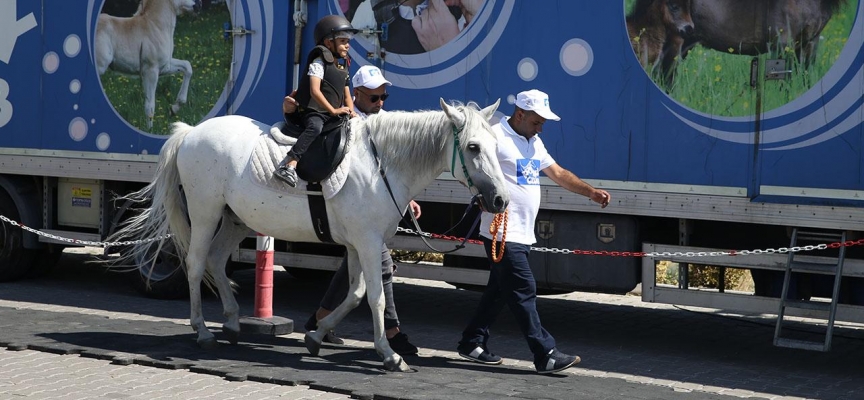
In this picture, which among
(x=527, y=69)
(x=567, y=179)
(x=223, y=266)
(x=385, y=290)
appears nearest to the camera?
(x=567, y=179)

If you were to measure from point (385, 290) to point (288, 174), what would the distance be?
1.16 m

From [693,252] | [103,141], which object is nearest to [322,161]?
[693,252]

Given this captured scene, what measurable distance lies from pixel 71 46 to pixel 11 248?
2.19 meters

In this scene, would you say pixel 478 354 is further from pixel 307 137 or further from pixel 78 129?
pixel 78 129

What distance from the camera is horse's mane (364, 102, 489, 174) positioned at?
7887mm

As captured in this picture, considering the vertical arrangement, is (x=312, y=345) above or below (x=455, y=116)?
below

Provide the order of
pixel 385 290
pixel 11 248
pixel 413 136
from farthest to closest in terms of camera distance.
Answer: pixel 11 248, pixel 385 290, pixel 413 136

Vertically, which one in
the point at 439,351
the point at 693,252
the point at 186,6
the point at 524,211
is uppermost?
the point at 186,6

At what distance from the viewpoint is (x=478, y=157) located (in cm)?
759

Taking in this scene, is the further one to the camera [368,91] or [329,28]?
[368,91]

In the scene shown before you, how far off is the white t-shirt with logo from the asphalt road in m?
0.95

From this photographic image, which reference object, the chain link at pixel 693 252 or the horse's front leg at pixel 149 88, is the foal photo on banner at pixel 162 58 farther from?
the chain link at pixel 693 252

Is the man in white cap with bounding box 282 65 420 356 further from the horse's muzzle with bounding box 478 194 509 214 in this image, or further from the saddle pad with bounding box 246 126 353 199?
the horse's muzzle with bounding box 478 194 509 214

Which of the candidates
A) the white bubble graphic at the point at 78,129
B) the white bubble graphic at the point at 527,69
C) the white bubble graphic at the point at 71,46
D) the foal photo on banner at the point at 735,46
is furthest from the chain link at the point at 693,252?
the white bubble graphic at the point at 71,46
